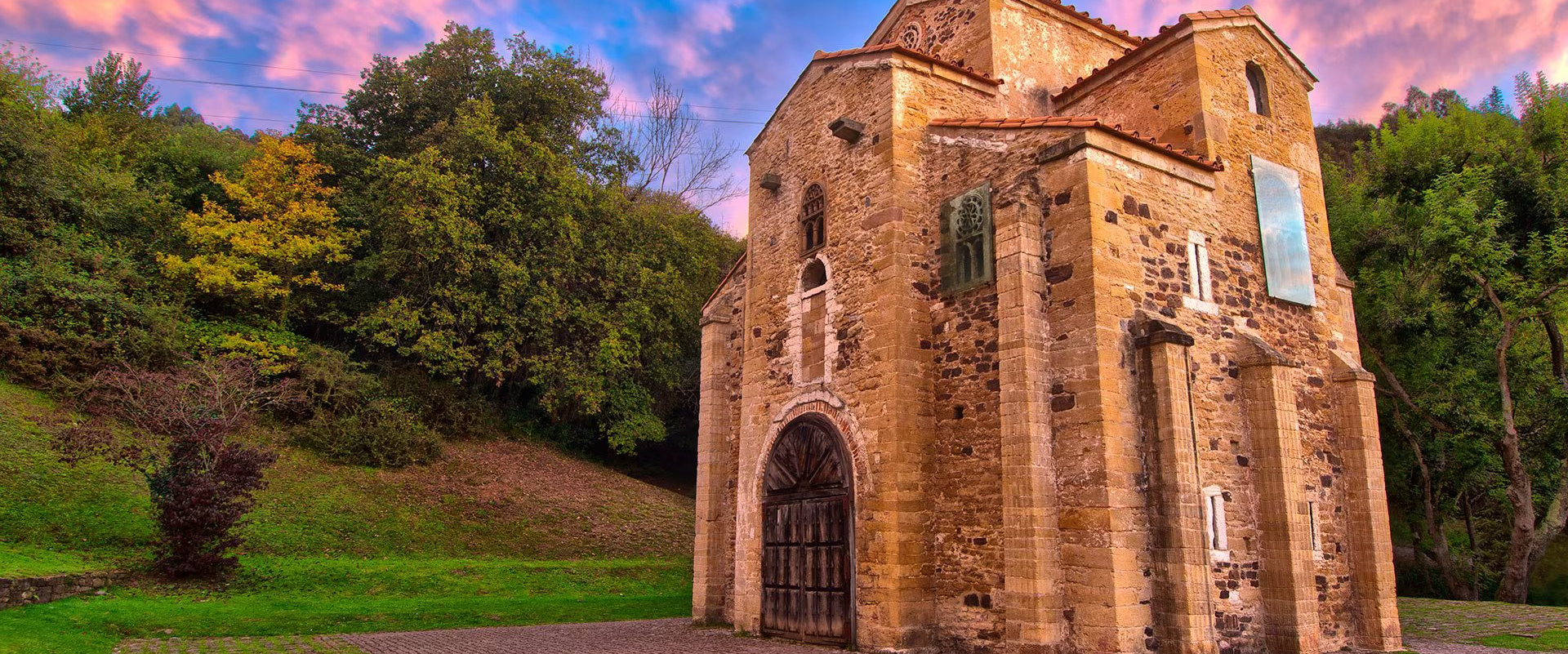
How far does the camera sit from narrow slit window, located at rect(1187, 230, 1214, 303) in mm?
11297

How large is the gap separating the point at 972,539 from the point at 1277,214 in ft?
22.6

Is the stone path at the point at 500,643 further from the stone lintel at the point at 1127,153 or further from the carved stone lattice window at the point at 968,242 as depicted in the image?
the stone lintel at the point at 1127,153

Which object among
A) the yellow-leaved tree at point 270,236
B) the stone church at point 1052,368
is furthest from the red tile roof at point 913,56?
the yellow-leaved tree at point 270,236

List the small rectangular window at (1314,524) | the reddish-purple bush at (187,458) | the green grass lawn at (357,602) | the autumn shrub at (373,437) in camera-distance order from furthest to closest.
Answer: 1. the autumn shrub at (373,437)
2. the reddish-purple bush at (187,458)
3. the green grass lawn at (357,602)
4. the small rectangular window at (1314,524)

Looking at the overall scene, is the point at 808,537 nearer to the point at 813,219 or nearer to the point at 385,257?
the point at 813,219

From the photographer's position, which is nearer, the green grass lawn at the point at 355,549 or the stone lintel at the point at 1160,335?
the stone lintel at the point at 1160,335

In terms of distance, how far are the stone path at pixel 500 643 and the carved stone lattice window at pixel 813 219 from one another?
19.9 feet

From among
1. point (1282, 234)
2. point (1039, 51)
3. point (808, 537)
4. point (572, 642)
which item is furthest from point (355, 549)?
point (1282, 234)

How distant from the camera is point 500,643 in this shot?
1199cm

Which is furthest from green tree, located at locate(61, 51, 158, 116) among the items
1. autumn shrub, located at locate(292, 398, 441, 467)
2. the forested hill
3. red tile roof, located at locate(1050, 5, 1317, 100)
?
red tile roof, located at locate(1050, 5, 1317, 100)

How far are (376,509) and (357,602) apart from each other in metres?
6.33

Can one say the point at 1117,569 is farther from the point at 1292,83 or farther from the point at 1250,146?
the point at 1292,83

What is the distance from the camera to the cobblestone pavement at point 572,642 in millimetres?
11328

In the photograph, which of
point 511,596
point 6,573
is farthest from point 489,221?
point 6,573
